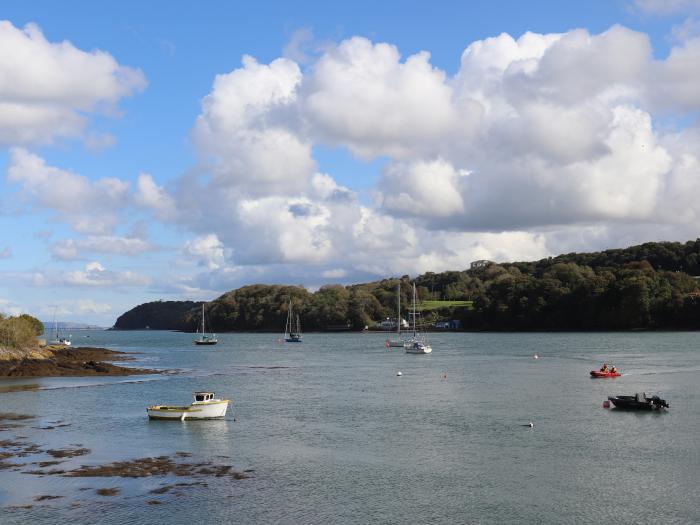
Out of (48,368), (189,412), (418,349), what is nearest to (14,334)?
(48,368)

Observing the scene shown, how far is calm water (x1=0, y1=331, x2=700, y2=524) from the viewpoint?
98.9ft

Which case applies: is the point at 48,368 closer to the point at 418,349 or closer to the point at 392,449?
the point at 392,449

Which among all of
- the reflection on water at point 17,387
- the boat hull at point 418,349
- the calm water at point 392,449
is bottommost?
the calm water at point 392,449

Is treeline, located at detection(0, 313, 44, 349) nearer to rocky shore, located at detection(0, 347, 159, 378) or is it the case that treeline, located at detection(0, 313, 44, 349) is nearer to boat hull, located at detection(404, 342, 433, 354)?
rocky shore, located at detection(0, 347, 159, 378)

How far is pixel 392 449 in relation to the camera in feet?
138

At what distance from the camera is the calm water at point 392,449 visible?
1187 inches

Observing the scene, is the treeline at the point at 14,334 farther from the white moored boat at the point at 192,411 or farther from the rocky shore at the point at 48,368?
the white moored boat at the point at 192,411

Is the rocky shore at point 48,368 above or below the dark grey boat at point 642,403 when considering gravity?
above

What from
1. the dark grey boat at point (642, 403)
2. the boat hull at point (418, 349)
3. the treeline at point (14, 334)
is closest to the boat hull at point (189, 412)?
the dark grey boat at point (642, 403)

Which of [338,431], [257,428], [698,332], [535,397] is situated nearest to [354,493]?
[338,431]

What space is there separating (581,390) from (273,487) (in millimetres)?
45309

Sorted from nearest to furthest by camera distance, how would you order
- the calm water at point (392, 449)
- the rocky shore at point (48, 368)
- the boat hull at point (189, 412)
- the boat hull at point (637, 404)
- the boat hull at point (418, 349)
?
the calm water at point (392, 449)
the boat hull at point (189, 412)
the boat hull at point (637, 404)
the rocky shore at point (48, 368)
the boat hull at point (418, 349)

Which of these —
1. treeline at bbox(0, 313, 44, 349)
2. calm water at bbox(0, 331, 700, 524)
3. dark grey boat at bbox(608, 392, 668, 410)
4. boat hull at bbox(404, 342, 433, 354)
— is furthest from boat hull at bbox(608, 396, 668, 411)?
treeline at bbox(0, 313, 44, 349)

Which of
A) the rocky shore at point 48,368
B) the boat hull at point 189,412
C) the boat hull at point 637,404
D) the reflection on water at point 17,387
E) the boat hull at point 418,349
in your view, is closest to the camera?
the boat hull at point 189,412
